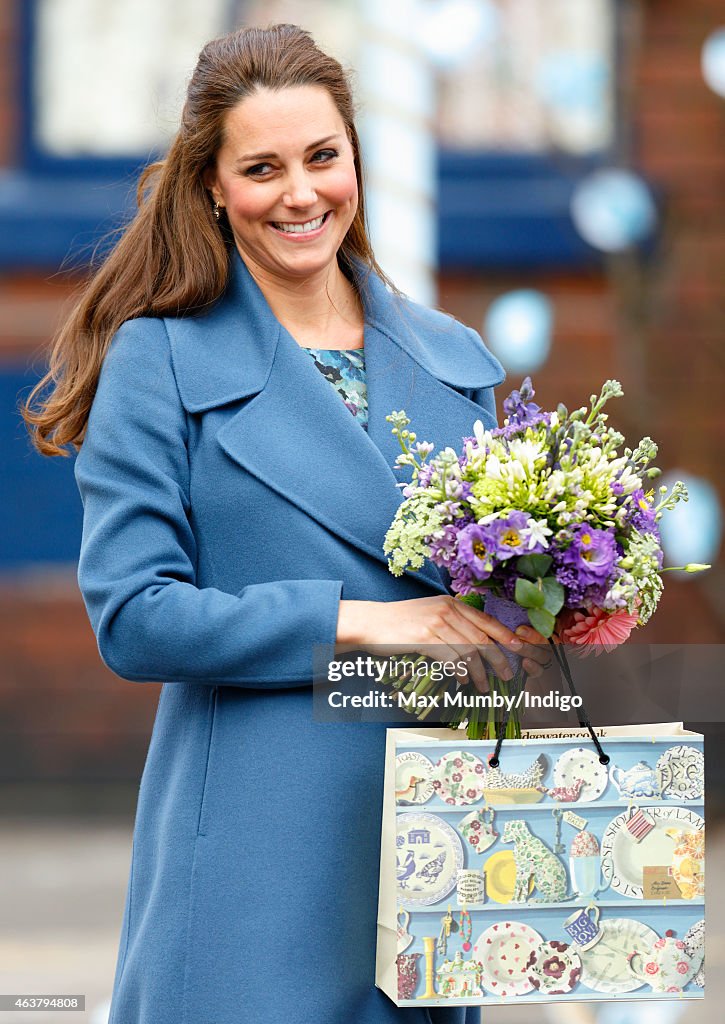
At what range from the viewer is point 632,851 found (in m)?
2.04

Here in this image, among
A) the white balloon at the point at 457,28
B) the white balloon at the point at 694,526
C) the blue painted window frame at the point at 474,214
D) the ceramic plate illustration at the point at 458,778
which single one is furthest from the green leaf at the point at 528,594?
the blue painted window frame at the point at 474,214

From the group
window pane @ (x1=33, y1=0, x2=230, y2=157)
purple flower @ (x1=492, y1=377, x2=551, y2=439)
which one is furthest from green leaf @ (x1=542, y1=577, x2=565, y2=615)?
window pane @ (x1=33, y1=0, x2=230, y2=157)

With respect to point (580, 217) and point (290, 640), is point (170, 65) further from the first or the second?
point (290, 640)

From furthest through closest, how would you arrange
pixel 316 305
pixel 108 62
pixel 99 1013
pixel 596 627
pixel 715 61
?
pixel 108 62 < pixel 715 61 < pixel 99 1013 < pixel 316 305 < pixel 596 627

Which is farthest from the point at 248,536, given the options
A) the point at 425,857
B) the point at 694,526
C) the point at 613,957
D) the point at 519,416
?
the point at 694,526

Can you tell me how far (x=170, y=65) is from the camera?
7.27 meters

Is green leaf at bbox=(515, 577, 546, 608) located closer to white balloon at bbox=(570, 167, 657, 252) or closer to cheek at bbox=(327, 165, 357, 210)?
cheek at bbox=(327, 165, 357, 210)

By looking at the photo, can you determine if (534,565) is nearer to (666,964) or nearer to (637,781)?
(637,781)

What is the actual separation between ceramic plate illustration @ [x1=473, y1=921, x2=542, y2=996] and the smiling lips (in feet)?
3.31

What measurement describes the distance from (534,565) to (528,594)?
0.12 feet

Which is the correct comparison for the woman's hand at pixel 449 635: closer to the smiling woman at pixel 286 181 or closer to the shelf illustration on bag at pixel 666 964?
the shelf illustration on bag at pixel 666 964

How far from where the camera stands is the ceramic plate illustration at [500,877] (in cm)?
201

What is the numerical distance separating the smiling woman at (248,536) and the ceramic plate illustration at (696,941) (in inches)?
15.1

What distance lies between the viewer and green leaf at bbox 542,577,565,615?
200cm
